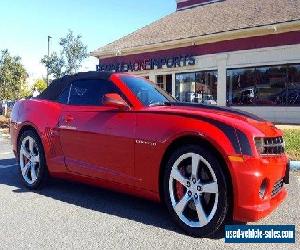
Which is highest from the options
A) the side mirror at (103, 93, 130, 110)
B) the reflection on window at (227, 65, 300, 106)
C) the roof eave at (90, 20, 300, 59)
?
the roof eave at (90, 20, 300, 59)

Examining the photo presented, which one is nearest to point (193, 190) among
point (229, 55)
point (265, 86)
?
point (265, 86)

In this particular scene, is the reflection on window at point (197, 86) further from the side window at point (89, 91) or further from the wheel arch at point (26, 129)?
the side window at point (89, 91)

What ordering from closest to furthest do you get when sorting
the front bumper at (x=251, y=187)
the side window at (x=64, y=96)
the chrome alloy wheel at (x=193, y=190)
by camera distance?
the front bumper at (x=251, y=187)
the chrome alloy wheel at (x=193, y=190)
the side window at (x=64, y=96)

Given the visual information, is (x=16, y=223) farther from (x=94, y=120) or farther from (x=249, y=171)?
(x=249, y=171)

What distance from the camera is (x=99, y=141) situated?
4.45 m

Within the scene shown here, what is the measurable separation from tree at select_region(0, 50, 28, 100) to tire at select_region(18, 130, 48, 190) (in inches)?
1674

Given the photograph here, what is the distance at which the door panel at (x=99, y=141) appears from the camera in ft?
13.8

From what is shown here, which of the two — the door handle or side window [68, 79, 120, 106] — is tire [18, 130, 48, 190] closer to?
the door handle

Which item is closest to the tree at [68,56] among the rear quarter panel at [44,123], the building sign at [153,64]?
the building sign at [153,64]

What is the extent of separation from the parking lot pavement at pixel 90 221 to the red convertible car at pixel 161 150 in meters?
0.24

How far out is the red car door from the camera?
13.8ft

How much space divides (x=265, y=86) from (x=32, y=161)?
13.8 metres

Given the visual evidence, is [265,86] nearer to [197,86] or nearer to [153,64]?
[197,86]

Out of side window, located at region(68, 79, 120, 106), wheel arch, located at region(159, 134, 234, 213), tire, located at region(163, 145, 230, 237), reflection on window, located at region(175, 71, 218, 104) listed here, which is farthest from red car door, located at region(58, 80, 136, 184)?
reflection on window, located at region(175, 71, 218, 104)
